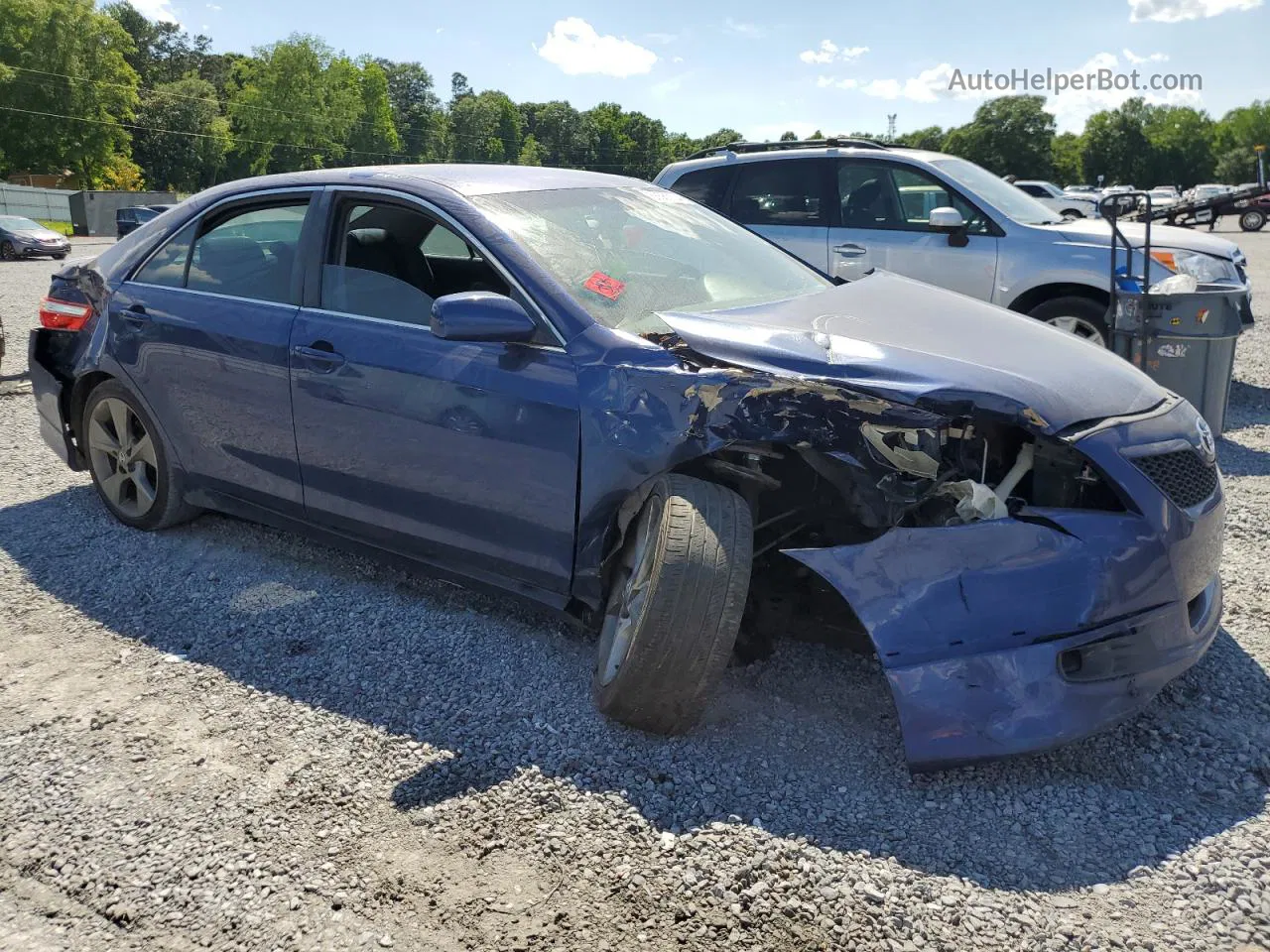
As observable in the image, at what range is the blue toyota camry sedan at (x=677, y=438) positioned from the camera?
2650mm

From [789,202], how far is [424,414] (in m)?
5.74

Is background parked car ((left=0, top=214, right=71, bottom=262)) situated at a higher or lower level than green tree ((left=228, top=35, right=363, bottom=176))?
lower

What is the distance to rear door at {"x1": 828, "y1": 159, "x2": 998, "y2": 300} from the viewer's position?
7676 millimetres

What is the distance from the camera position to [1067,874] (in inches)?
95.3

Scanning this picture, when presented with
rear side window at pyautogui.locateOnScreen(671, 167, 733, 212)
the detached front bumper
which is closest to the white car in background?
rear side window at pyautogui.locateOnScreen(671, 167, 733, 212)

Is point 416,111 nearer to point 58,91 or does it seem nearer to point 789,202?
point 58,91

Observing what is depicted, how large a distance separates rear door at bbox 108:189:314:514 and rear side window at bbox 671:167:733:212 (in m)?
5.16

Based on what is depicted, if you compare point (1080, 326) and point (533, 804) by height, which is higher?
point (1080, 326)

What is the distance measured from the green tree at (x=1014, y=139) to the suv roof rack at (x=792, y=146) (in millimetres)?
97699

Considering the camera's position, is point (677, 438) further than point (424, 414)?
No

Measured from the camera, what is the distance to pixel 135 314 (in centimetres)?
448

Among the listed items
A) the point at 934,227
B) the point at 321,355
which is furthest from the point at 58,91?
the point at 321,355

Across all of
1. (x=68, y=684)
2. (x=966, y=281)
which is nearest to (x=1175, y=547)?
(x=68, y=684)

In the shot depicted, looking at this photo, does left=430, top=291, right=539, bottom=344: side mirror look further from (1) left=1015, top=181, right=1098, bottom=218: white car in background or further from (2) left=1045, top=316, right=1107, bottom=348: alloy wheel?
(1) left=1015, top=181, right=1098, bottom=218: white car in background
